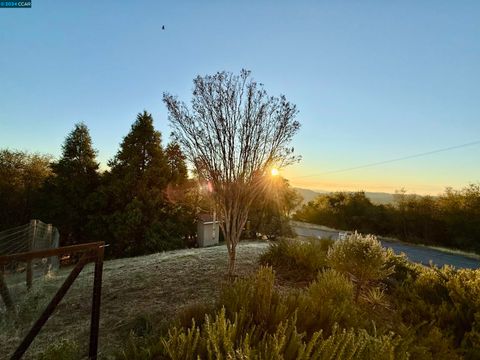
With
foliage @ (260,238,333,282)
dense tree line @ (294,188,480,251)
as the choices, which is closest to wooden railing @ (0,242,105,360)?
foliage @ (260,238,333,282)

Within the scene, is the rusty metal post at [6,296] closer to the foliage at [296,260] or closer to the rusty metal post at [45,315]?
the rusty metal post at [45,315]

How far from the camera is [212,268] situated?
285 inches

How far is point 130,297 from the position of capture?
5.63 metres

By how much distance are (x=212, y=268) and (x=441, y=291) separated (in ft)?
16.4

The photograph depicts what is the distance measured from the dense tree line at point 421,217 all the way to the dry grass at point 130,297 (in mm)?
21185

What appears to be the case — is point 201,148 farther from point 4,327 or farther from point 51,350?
point 4,327

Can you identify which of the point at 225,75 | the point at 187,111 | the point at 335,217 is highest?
the point at 225,75

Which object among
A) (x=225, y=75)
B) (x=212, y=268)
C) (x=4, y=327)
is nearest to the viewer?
(x=4, y=327)

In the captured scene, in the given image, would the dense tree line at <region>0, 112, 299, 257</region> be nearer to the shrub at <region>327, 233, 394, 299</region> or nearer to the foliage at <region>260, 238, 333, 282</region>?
the foliage at <region>260, 238, 333, 282</region>

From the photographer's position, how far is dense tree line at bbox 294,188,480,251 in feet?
71.3

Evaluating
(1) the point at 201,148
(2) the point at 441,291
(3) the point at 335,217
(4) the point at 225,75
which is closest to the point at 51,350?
(1) the point at 201,148

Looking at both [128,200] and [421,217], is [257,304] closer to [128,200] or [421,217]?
[128,200]

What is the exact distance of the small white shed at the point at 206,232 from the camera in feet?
70.2

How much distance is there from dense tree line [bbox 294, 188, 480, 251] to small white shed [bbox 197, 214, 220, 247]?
52.0 feet
